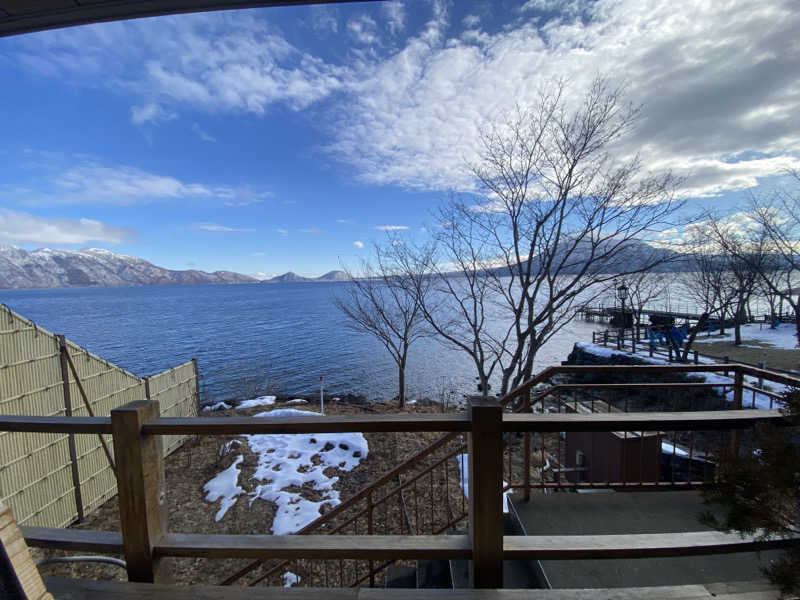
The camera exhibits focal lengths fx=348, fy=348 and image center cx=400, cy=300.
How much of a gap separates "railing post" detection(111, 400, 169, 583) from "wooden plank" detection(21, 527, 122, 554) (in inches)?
3.3

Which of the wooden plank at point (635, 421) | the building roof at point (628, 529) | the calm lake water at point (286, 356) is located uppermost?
the wooden plank at point (635, 421)

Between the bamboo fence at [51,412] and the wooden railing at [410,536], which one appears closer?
the wooden railing at [410,536]

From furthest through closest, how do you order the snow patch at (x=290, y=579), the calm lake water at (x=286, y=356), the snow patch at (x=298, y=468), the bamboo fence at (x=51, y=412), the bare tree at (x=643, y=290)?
the calm lake water at (x=286, y=356) < the bare tree at (x=643, y=290) < the snow patch at (x=298, y=468) < the bamboo fence at (x=51, y=412) < the snow patch at (x=290, y=579)

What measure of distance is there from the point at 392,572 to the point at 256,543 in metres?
3.41

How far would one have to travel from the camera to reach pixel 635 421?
1375 mm

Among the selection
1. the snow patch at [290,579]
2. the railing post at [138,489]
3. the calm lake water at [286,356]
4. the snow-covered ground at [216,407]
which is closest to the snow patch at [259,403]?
the snow-covered ground at [216,407]

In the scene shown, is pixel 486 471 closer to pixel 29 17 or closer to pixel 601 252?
pixel 29 17

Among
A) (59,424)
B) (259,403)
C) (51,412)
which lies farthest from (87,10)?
(259,403)

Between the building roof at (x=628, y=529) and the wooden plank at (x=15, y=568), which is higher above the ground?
the wooden plank at (x=15, y=568)

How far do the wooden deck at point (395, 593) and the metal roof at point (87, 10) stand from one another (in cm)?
284

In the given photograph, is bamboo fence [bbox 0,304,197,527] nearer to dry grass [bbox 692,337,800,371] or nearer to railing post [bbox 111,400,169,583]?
railing post [bbox 111,400,169,583]

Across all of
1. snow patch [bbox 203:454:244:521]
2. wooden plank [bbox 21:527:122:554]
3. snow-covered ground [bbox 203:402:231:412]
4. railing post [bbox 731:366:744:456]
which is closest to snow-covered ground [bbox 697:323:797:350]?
railing post [bbox 731:366:744:456]

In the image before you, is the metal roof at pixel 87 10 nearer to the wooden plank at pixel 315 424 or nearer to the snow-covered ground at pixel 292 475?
the wooden plank at pixel 315 424

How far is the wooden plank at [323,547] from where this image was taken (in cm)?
143
